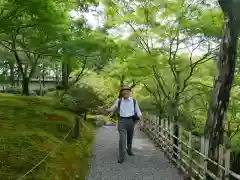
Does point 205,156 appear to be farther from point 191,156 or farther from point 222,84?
point 222,84

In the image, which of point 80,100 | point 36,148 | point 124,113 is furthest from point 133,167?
point 80,100

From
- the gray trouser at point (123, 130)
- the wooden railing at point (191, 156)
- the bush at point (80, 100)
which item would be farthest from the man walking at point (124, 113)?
the bush at point (80, 100)

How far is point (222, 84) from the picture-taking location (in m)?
5.36

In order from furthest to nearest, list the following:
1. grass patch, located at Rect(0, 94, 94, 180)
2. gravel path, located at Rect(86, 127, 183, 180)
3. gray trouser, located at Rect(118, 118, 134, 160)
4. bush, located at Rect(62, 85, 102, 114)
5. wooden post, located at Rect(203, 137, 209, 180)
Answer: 1. bush, located at Rect(62, 85, 102, 114)
2. gray trouser, located at Rect(118, 118, 134, 160)
3. gravel path, located at Rect(86, 127, 183, 180)
4. wooden post, located at Rect(203, 137, 209, 180)
5. grass patch, located at Rect(0, 94, 94, 180)

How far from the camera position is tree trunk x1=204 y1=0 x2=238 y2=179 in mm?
5238

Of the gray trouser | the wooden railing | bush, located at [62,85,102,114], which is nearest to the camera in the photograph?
the wooden railing

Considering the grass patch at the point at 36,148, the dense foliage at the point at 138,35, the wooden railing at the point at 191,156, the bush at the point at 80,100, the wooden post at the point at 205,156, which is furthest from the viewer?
the bush at the point at 80,100

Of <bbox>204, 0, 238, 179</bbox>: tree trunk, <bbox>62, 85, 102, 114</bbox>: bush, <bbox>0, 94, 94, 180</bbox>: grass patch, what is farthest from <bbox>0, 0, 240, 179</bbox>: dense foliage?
<bbox>204, 0, 238, 179</bbox>: tree trunk

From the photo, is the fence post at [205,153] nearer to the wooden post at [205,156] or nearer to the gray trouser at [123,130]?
the wooden post at [205,156]

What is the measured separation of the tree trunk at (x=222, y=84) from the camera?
5.24 metres

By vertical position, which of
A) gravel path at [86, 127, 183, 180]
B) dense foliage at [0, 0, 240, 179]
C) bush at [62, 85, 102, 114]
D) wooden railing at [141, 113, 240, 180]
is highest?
dense foliage at [0, 0, 240, 179]

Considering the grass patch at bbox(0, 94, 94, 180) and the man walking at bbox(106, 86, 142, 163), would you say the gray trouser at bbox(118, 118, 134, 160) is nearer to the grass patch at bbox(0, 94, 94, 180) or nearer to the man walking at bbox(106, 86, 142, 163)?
the man walking at bbox(106, 86, 142, 163)

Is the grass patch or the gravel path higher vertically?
the grass patch

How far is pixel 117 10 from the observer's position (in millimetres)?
10672
